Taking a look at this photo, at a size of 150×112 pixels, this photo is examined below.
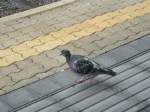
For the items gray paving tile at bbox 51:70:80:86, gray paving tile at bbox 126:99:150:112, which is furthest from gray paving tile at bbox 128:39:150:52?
gray paving tile at bbox 126:99:150:112

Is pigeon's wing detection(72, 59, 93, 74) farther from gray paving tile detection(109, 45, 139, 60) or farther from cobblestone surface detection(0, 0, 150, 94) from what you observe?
gray paving tile detection(109, 45, 139, 60)

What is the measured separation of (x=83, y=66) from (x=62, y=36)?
242cm

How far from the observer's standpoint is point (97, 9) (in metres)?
9.77

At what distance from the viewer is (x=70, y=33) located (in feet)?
28.2

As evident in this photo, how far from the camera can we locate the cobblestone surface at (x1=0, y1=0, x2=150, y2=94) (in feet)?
23.6

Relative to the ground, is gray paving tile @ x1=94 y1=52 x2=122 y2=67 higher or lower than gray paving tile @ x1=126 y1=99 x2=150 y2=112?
higher

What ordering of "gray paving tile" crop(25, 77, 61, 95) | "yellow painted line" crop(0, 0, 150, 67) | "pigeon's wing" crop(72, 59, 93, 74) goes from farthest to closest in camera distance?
"yellow painted line" crop(0, 0, 150, 67) < "gray paving tile" crop(25, 77, 61, 95) < "pigeon's wing" crop(72, 59, 93, 74)

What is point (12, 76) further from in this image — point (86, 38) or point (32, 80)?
point (86, 38)

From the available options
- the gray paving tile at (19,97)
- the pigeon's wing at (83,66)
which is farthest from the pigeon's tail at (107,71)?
the gray paving tile at (19,97)

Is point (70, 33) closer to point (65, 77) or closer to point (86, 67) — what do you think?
point (65, 77)

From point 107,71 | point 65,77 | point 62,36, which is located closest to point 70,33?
point 62,36

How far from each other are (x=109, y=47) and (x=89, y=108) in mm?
2131

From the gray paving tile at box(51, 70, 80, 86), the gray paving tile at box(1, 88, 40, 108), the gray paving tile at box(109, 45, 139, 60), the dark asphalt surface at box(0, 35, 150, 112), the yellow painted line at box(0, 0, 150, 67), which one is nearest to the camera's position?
the dark asphalt surface at box(0, 35, 150, 112)

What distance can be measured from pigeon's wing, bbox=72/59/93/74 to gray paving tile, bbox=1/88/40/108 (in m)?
0.74
